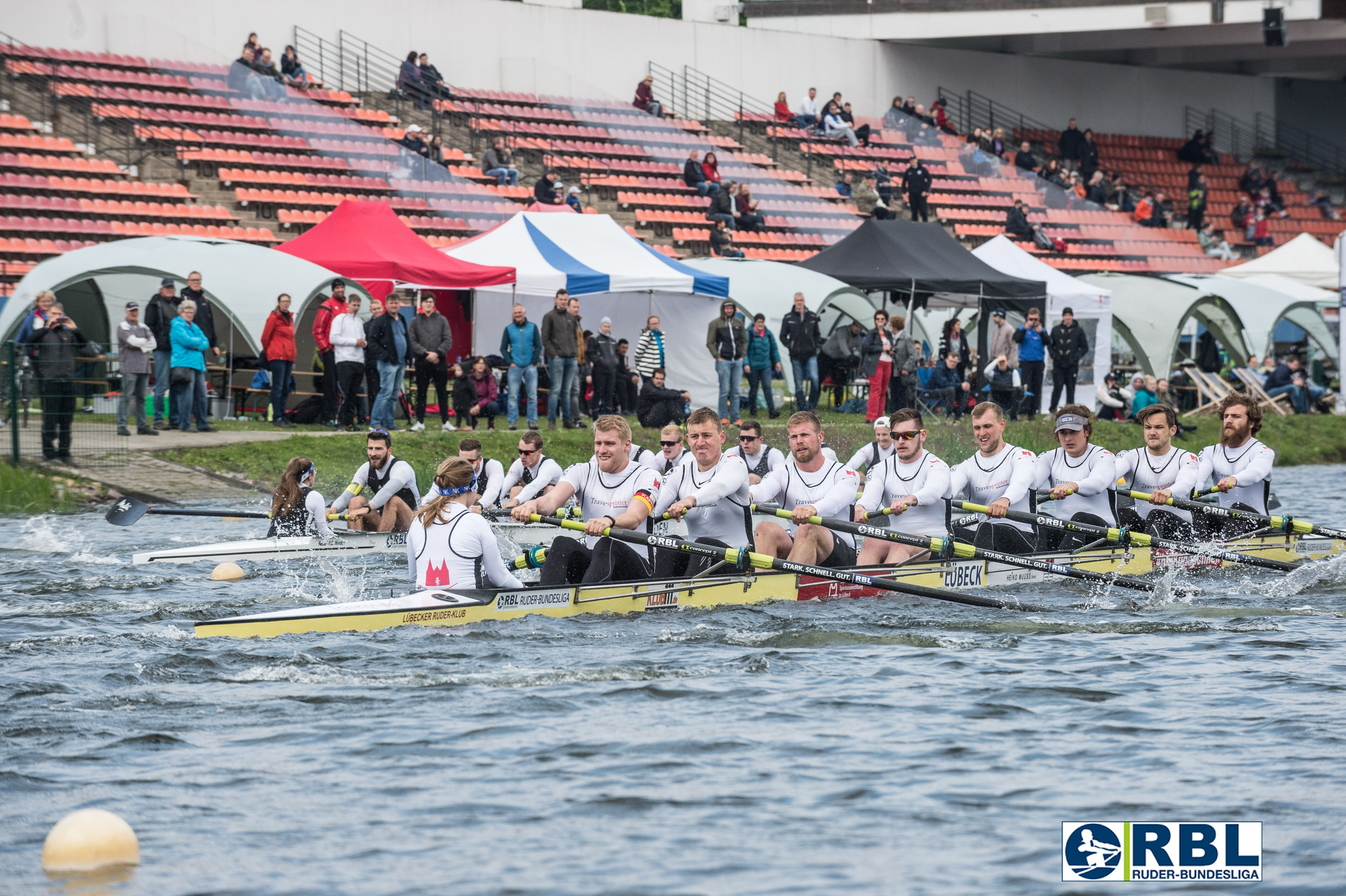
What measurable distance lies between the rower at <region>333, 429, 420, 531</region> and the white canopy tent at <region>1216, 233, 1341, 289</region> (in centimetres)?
2093

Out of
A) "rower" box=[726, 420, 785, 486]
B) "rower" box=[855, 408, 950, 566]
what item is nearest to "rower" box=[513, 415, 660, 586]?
"rower" box=[855, 408, 950, 566]

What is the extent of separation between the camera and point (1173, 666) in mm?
8922

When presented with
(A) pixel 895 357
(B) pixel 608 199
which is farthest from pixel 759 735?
(B) pixel 608 199

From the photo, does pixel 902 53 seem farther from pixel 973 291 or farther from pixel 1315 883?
pixel 1315 883

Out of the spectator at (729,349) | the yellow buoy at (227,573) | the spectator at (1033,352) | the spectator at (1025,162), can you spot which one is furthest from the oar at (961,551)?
the spectator at (1025,162)

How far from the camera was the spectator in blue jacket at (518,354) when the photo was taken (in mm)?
18609

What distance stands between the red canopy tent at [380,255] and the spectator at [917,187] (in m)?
13.3

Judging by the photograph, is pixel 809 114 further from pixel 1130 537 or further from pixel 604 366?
pixel 1130 537

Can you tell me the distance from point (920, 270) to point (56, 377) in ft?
39.2

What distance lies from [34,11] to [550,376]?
42.0 feet

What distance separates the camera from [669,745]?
7.24 meters

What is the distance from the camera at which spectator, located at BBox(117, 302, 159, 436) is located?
1623 centimetres

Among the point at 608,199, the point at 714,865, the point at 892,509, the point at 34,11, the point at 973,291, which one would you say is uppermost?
the point at 34,11

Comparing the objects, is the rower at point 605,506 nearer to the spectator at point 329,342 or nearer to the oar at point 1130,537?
the oar at point 1130,537
